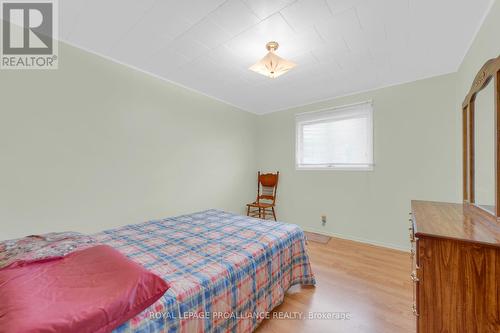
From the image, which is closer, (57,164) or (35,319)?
(35,319)

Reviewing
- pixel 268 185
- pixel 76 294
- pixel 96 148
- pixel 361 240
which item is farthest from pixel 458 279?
pixel 268 185

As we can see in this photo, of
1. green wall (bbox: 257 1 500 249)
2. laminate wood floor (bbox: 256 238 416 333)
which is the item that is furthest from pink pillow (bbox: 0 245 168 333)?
green wall (bbox: 257 1 500 249)

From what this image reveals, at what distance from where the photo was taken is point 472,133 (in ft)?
5.25

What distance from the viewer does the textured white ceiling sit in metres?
1.52

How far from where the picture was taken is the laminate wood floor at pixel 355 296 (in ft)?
4.85

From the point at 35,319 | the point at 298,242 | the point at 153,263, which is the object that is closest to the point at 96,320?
the point at 35,319

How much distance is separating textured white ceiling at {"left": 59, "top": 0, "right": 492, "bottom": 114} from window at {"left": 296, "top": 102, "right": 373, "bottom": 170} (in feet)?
1.95

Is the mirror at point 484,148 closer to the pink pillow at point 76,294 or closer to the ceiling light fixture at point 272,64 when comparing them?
the ceiling light fixture at point 272,64

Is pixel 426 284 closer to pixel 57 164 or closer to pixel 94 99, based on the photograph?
pixel 57 164

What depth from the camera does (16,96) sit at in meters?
1.70

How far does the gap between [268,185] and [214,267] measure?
2.87 metres

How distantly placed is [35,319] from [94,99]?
2.12 metres

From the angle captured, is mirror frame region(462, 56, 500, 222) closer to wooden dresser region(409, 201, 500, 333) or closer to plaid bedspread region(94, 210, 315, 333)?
wooden dresser region(409, 201, 500, 333)

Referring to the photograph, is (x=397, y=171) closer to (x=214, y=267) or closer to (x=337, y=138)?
(x=337, y=138)
